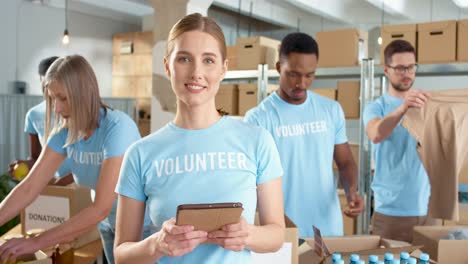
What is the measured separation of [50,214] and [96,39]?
7880mm

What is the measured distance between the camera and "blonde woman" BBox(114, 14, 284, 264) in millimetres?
1206

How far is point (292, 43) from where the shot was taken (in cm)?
224

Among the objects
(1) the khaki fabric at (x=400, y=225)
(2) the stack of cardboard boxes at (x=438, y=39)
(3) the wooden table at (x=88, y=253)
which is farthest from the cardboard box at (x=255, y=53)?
(3) the wooden table at (x=88, y=253)

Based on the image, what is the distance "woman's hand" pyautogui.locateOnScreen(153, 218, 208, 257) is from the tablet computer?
0.01 m

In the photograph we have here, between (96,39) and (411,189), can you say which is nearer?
(411,189)

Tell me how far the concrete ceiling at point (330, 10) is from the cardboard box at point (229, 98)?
135 inches

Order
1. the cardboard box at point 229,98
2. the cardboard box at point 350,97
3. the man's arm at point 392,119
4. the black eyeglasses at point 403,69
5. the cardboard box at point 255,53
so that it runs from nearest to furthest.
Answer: the man's arm at point 392,119
the black eyeglasses at point 403,69
the cardboard box at point 350,97
the cardboard box at point 255,53
the cardboard box at point 229,98

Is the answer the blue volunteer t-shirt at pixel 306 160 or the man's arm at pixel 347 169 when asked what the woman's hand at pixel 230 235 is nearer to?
the blue volunteer t-shirt at pixel 306 160

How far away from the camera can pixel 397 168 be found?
2682mm

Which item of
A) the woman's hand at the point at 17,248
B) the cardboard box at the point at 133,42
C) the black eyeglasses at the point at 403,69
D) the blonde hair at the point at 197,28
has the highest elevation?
the cardboard box at the point at 133,42

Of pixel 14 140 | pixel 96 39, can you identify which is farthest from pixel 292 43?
pixel 96 39

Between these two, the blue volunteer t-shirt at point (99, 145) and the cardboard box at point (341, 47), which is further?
the cardboard box at point (341, 47)

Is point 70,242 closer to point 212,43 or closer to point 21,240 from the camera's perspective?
point 21,240

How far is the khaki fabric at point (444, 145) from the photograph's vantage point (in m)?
1.95
